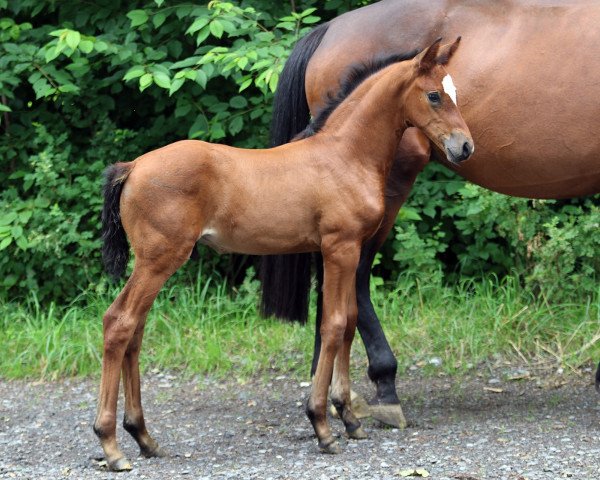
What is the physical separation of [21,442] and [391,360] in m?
1.95

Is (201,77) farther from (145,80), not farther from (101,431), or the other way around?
(101,431)

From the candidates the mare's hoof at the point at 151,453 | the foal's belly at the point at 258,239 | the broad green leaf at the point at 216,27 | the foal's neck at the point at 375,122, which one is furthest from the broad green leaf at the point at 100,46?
the mare's hoof at the point at 151,453

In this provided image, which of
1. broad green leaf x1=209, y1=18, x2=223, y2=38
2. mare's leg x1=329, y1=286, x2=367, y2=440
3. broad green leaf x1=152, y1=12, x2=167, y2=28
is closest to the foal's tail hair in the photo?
mare's leg x1=329, y1=286, x2=367, y2=440

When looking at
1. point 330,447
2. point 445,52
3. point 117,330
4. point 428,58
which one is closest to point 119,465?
point 117,330

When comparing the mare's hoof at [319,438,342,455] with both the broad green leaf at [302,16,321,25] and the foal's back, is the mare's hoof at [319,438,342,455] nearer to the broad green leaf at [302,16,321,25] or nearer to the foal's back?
the foal's back

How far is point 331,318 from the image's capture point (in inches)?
175

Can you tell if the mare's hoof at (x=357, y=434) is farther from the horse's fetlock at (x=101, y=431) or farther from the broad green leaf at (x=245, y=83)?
the broad green leaf at (x=245, y=83)

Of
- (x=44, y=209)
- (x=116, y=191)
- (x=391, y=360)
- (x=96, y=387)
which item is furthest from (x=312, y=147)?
(x=44, y=209)

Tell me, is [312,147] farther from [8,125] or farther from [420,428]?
[8,125]

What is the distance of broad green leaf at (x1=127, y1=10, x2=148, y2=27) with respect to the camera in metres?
6.57

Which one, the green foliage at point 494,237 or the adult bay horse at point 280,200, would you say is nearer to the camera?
the adult bay horse at point 280,200

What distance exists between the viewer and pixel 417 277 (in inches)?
280

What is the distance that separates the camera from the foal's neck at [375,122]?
177 inches

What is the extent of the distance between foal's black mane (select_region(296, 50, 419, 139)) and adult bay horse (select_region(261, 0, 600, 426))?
0.18m
